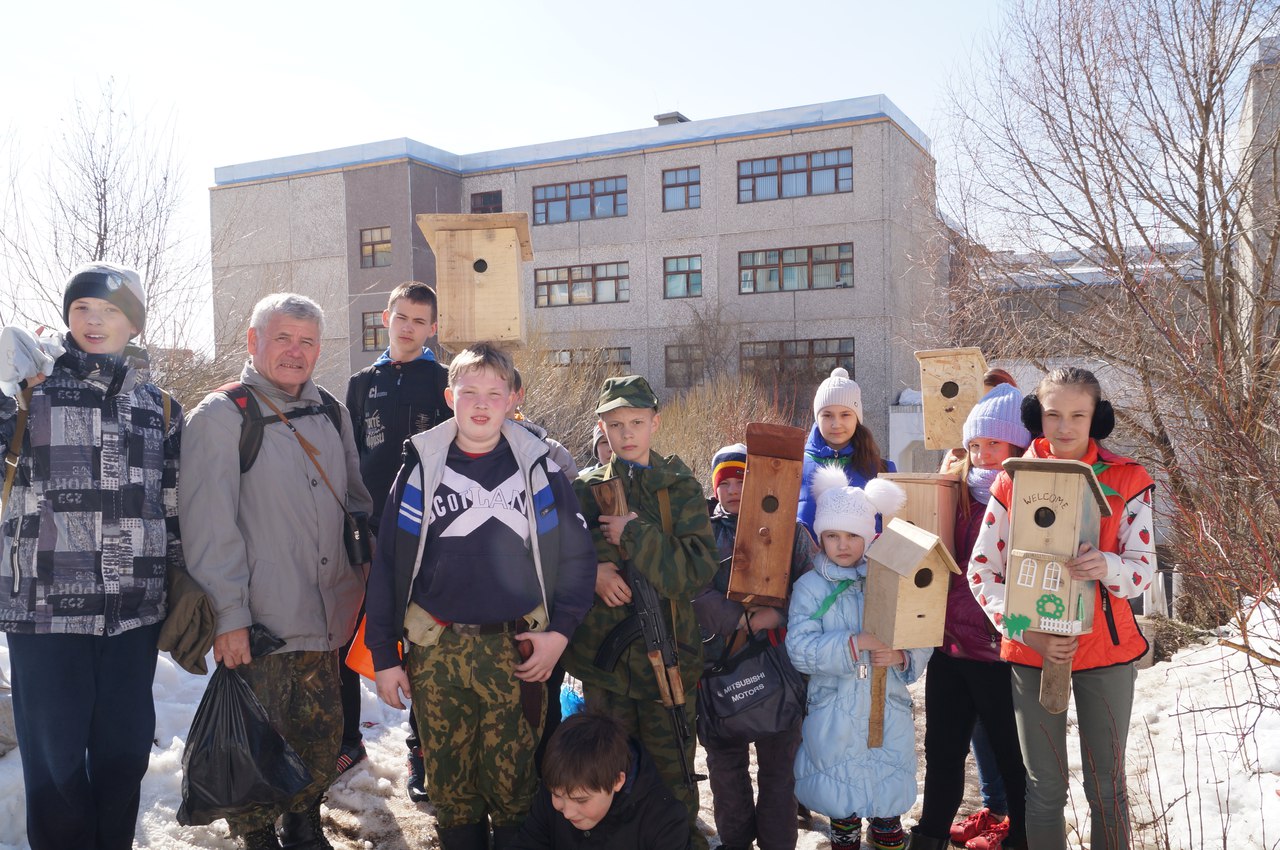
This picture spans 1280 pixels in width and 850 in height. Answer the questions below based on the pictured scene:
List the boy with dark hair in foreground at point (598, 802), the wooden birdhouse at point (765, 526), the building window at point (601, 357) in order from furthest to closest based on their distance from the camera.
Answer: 1. the building window at point (601, 357)
2. the wooden birdhouse at point (765, 526)
3. the boy with dark hair in foreground at point (598, 802)

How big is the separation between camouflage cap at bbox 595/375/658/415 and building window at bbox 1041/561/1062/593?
153 centimetres

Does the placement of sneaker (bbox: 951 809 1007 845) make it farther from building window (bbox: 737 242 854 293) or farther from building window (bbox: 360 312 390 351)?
building window (bbox: 360 312 390 351)

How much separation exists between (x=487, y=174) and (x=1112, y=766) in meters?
27.3

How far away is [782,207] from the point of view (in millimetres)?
24406

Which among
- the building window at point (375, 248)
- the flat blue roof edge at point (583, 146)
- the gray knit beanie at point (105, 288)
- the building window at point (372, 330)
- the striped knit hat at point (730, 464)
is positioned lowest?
the striped knit hat at point (730, 464)

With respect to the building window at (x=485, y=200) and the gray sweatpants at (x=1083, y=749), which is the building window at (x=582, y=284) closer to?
the building window at (x=485, y=200)

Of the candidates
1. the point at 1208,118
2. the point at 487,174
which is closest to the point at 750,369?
the point at 487,174

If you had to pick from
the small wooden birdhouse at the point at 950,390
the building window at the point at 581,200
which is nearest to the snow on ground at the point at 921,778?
the small wooden birdhouse at the point at 950,390

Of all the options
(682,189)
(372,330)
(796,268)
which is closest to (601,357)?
(796,268)

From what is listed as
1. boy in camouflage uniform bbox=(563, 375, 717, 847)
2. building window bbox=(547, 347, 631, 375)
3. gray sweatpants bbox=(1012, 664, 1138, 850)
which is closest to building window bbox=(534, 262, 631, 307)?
building window bbox=(547, 347, 631, 375)

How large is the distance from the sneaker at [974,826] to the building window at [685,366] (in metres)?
21.2

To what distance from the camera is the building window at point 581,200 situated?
26.2 metres

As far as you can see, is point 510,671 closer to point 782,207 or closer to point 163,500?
point 163,500

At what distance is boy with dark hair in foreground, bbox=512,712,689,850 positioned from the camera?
265 centimetres
